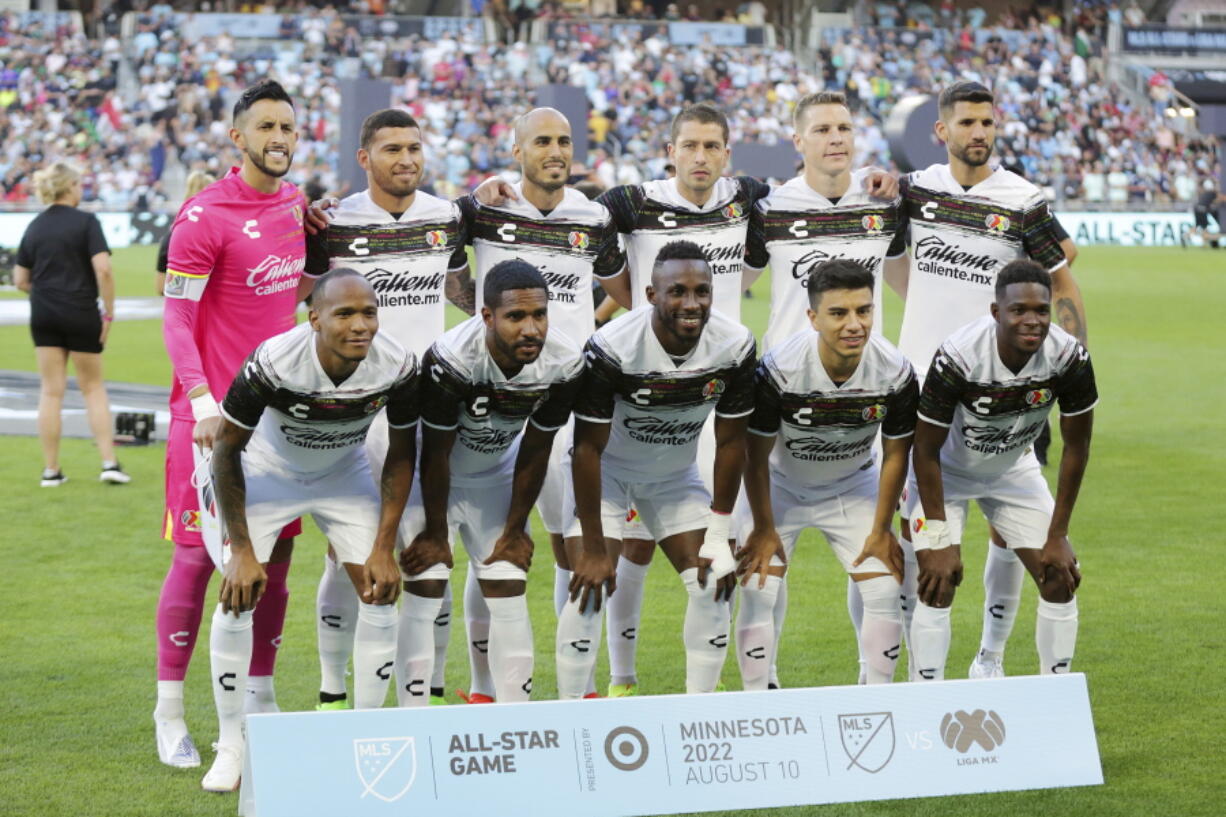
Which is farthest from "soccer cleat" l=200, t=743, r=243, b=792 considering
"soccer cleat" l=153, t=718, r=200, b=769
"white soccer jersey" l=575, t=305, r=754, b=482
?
"white soccer jersey" l=575, t=305, r=754, b=482

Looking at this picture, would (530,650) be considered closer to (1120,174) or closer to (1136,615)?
(1136,615)

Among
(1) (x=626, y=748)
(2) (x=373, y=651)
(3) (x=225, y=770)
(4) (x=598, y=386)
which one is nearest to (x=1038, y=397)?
(4) (x=598, y=386)

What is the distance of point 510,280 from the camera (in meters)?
5.17

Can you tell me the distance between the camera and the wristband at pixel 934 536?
5668 millimetres

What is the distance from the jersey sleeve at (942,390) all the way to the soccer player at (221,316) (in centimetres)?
239

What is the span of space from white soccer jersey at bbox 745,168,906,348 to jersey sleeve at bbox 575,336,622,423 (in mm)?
1107

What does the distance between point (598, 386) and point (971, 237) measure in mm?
1970

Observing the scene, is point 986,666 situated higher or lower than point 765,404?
lower

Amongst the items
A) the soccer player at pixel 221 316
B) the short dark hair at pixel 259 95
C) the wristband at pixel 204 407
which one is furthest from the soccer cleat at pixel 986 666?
the short dark hair at pixel 259 95

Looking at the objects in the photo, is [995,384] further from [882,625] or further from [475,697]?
[475,697]

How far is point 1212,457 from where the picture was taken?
39.2ft

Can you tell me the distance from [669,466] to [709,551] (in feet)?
1.25

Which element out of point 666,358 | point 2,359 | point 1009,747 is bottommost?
point 2,359

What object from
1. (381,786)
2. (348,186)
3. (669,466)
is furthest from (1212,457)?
(348,186)
